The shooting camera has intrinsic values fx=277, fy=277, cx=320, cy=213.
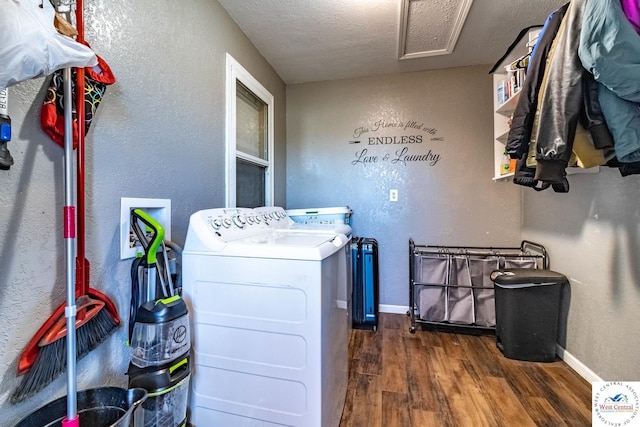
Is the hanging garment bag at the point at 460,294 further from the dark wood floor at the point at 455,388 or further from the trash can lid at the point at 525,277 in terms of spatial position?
the trash can lid at the point at 525,277

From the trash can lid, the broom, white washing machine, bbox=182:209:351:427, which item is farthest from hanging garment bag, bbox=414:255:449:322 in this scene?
the broom

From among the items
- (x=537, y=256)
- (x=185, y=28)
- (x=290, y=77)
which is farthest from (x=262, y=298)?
(x=290, y=77)

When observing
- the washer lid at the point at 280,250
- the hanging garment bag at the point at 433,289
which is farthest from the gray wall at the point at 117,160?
the hanging garment bag at the point at 433,289

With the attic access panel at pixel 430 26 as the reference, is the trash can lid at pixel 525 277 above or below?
below

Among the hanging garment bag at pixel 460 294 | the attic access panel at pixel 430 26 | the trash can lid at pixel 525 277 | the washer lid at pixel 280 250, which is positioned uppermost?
the attic access panel at pixel 430 26

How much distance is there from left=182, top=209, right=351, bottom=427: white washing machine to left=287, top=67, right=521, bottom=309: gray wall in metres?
1.63

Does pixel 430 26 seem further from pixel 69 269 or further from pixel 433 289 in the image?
pixel 69 269

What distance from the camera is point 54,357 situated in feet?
2.80

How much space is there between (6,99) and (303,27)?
5.96 feet

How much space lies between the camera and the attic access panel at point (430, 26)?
1.80 meters

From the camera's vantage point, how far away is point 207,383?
121 cm

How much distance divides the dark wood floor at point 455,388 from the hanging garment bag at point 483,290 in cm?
17

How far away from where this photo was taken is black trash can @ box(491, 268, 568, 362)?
1.84 m

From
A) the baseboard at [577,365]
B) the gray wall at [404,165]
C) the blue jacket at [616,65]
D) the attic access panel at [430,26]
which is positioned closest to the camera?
the blue jacket at [616,65]
